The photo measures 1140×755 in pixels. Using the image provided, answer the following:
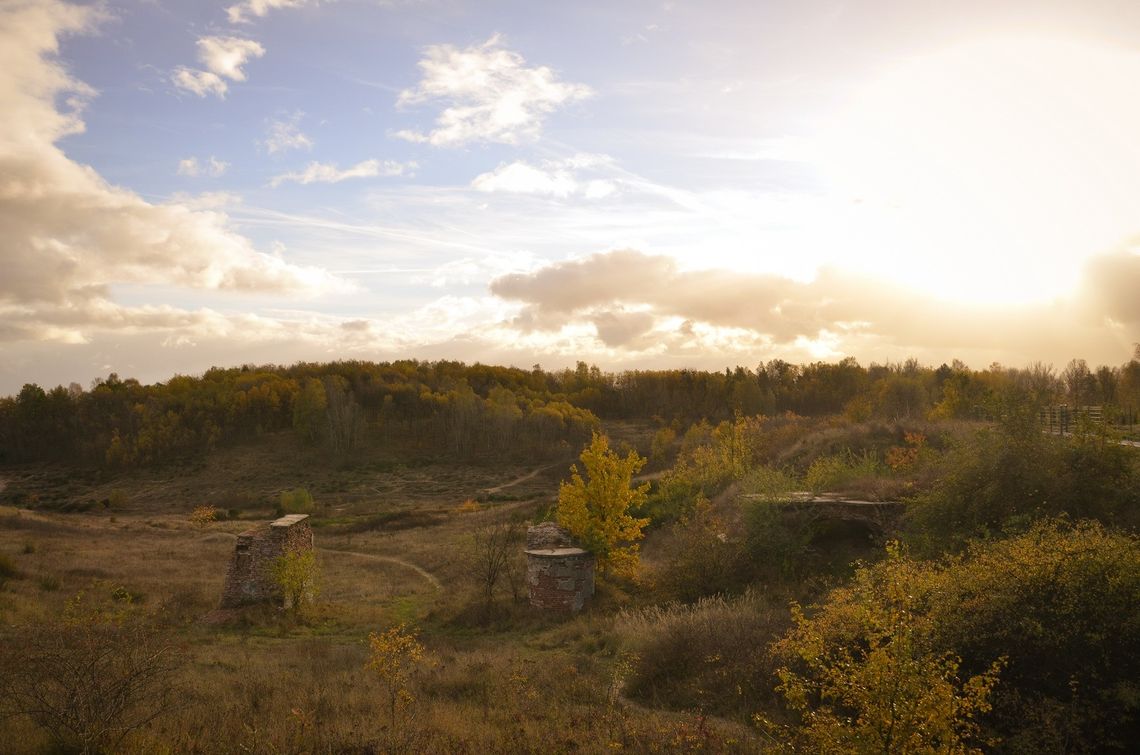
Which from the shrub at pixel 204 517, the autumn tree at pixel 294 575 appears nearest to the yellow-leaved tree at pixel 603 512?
the autumn tree at pixel 294 575

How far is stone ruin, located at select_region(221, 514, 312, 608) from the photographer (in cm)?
2103

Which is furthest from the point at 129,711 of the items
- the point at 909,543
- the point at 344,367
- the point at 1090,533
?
the point at 344,367

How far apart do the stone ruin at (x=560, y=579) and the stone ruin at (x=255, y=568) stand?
8.17 meters

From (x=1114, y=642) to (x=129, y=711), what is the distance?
1335 centimetres

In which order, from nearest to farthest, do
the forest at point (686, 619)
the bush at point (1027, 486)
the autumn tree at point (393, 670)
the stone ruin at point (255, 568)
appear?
the forest at point (686, 619), the autumn tree at point (393, 670), the bush at point (1027, 486), the stone ruin at point (255, 568)

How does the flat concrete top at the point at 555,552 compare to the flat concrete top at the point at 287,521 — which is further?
the flat concrete top at the point at 287,521

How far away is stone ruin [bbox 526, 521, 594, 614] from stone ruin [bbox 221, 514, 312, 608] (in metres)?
8.17

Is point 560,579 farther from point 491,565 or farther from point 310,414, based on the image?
point 310,414

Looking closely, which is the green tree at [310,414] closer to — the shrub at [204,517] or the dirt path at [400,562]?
the shrub at [204,517]

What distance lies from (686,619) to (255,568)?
14.8 meters

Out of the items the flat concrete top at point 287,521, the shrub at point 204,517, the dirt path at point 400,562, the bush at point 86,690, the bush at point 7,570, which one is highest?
the bush at point 86,690

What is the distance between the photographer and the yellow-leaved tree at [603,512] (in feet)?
73.7

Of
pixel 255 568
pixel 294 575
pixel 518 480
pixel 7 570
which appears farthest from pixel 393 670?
pixel 518 480

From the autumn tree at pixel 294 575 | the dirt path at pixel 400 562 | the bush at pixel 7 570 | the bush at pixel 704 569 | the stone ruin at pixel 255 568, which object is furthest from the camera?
the dirt path at pixel 400 562
